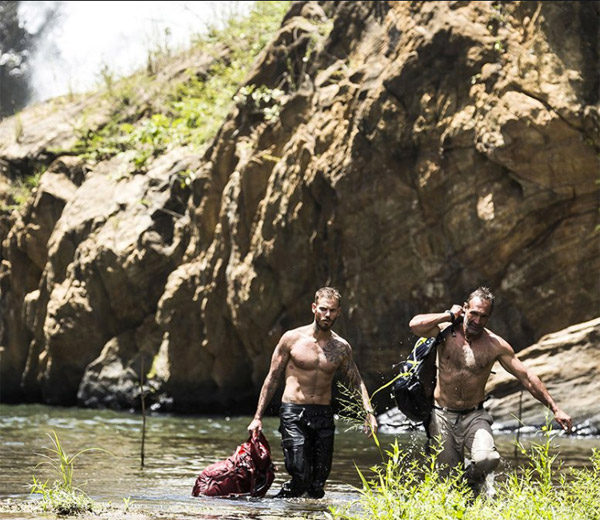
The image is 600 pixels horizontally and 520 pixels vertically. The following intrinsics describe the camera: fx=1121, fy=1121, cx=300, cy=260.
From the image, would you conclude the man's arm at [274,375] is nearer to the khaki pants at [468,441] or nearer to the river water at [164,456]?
the river water at [164,456]

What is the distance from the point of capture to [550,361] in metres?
16.5

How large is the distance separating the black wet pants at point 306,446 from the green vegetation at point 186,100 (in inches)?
565

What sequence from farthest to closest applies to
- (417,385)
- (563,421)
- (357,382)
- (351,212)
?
(351,212), (357,382), (417,385), (563,421)

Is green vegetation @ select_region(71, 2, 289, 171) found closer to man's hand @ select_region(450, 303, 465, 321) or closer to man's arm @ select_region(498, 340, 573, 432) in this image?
man's hand @ select_region(450, 303, 465, 321)

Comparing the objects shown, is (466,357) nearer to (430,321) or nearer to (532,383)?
(430,321)

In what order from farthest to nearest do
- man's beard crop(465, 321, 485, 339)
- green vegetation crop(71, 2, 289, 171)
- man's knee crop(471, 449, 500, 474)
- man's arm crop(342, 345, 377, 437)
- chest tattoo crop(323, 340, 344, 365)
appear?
green vegetation crop(71, 2, 289, 171) < chest tattoo crop(323, 340, 344, 365) < man's arm crop(342, 345, 377, 437) < man's beard crop(465, 321, 485, 339) < man's knee crop(471, 449, 500, 474)

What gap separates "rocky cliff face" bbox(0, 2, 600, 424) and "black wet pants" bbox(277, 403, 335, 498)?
25.2 ft

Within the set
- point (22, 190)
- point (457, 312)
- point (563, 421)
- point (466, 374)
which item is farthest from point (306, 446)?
point (22, 190)

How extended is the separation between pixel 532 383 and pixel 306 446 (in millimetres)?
2243

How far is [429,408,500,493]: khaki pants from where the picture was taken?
9094 millimetres

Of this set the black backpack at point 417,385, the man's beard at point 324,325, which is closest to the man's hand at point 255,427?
the man's beard at point 324,325

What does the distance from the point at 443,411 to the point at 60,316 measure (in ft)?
51.4

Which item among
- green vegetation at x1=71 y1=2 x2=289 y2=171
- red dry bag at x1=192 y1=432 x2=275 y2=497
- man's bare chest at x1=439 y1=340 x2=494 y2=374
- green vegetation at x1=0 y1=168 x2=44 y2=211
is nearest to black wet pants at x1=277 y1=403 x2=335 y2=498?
red dry bag at x1=192 y1=432 x2=275 y2=497

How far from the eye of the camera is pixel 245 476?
33.8 feet
